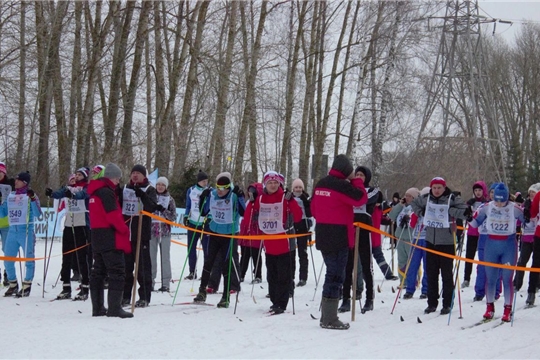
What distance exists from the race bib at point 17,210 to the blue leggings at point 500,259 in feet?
21.9

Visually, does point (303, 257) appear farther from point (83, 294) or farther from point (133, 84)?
point (133, 84)

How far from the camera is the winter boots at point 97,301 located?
8.56m

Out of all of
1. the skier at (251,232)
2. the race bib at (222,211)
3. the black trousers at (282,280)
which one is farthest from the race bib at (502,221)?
the race bib at (222,211)

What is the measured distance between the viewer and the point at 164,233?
1203 cm

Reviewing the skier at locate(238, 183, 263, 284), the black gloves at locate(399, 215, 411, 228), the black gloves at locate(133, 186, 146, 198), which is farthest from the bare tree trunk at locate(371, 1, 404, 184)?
the black gloves at locate(133, 186, 146, 198)

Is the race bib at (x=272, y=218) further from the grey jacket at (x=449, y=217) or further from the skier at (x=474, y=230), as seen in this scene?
the skier at (x=474, y=230)

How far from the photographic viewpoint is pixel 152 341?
702 centimetres

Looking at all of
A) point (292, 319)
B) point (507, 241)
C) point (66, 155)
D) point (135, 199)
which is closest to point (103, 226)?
point (135, 199)

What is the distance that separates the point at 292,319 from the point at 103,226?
2.51m

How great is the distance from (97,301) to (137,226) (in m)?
1.39

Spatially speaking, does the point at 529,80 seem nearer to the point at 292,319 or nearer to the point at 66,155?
the point at 66,155

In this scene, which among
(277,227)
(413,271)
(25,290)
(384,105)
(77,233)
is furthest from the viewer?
(384,105)

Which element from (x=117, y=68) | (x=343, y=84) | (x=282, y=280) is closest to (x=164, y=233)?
(x=282, y=280)

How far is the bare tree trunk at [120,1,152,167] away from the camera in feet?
68.2
